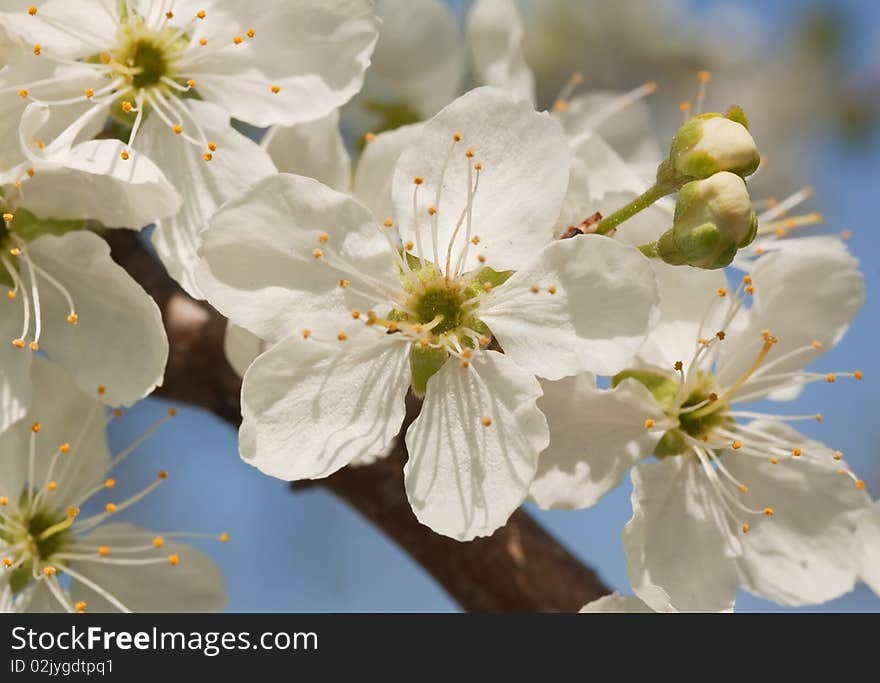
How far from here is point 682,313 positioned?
200 centimetres

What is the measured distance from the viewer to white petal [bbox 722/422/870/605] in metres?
2.07

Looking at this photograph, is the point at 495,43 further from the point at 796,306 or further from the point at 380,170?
the point at 796,306

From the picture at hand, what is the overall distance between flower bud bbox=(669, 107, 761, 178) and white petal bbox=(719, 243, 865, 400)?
1.29 feet

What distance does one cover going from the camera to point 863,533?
2.13 meters

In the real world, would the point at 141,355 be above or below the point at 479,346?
below

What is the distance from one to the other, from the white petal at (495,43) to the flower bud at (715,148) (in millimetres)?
798

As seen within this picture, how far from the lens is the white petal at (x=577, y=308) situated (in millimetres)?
1731

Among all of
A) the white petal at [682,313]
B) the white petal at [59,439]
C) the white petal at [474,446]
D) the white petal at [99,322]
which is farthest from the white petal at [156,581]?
the white petal at [682,313]

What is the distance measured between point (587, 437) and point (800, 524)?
460 mm

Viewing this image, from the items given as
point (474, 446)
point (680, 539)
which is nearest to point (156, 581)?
point (474, 446)

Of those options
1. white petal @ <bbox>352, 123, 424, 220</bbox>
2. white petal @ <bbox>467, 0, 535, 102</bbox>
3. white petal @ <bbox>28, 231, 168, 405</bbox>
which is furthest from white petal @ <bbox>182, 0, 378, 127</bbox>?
white petal @ <bbox>467, 0, 535, 102</bbox>

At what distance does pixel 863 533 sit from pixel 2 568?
143 centimetres

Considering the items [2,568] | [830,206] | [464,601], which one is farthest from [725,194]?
[830,206]

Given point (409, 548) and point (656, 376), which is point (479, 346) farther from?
point (409, 548)
